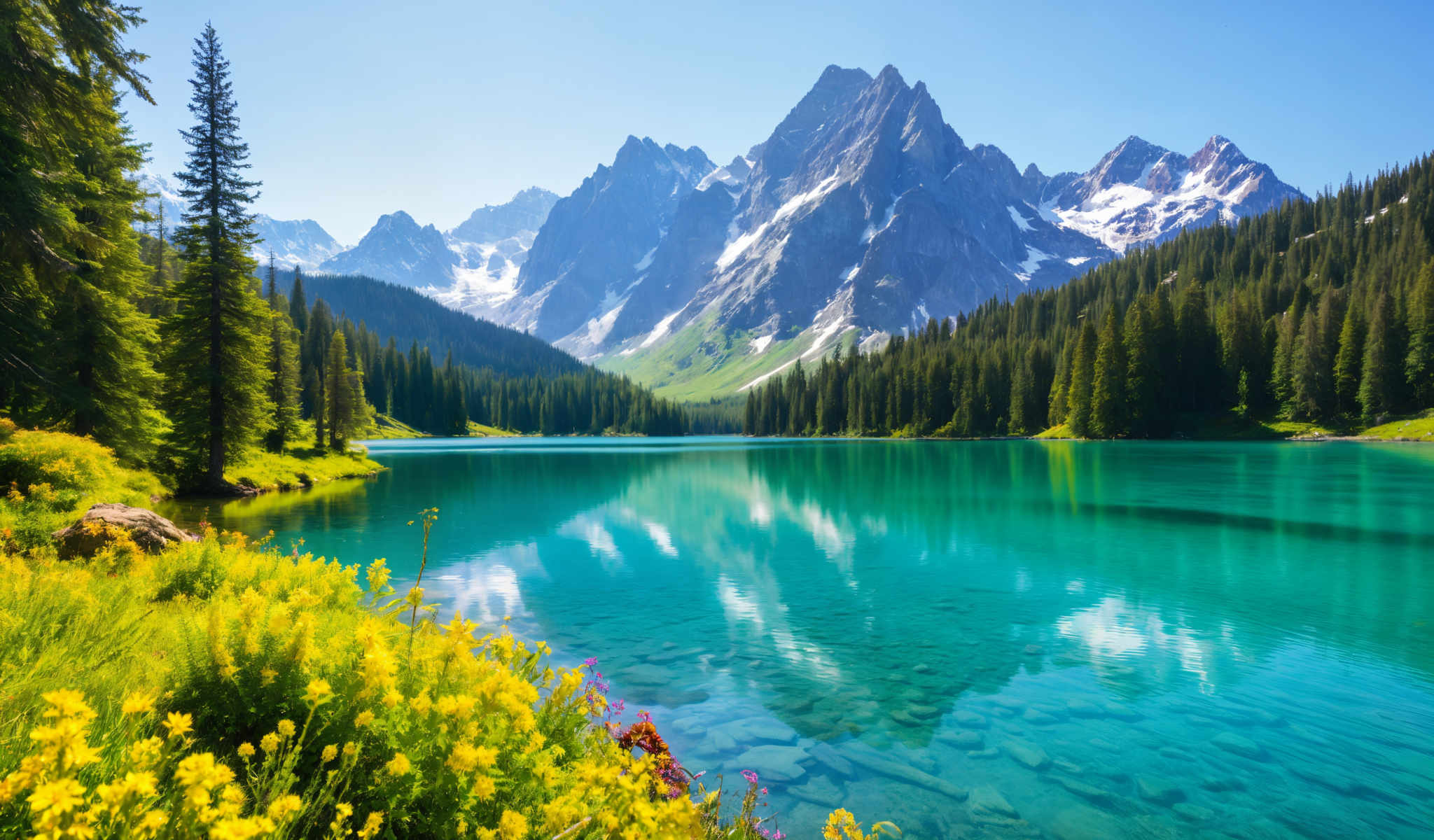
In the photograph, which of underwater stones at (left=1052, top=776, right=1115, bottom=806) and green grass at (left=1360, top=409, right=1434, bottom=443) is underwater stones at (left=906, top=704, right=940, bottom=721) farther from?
green grass at (left=1360, top=409, right=1434, bottom=443)

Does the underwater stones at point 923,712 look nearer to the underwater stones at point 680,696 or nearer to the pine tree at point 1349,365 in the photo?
the underwater stones at point 680,696

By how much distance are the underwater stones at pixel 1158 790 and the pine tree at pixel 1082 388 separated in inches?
5040

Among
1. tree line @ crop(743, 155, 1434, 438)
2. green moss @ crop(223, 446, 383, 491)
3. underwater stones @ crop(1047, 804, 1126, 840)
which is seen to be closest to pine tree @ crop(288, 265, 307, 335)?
green moss @ crop(223, 446, 383, 491)

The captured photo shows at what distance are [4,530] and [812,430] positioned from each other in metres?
183

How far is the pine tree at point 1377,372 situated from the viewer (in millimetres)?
101375

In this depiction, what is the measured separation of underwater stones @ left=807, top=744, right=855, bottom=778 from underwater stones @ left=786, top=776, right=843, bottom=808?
296 millimetres

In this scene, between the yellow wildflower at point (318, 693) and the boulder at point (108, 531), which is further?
the boulder at point (108, 531)

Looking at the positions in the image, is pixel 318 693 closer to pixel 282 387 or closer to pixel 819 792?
pixel 819 792

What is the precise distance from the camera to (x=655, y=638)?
1517 centimetres

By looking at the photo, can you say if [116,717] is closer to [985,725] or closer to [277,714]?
[277,714]

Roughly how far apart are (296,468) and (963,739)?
183 ft

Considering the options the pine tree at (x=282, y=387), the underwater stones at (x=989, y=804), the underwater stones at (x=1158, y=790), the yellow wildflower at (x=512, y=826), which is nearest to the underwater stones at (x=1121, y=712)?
the underwater stones at (x=1158, y=790)

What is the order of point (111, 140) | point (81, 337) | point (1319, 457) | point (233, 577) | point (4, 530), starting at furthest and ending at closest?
1. point (1319, 457)
2. point (111, 140)
3. point (81, 337)
4. point (4, 530)
5. point (233, 577)

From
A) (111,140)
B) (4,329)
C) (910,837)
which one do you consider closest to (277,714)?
(910,837)
